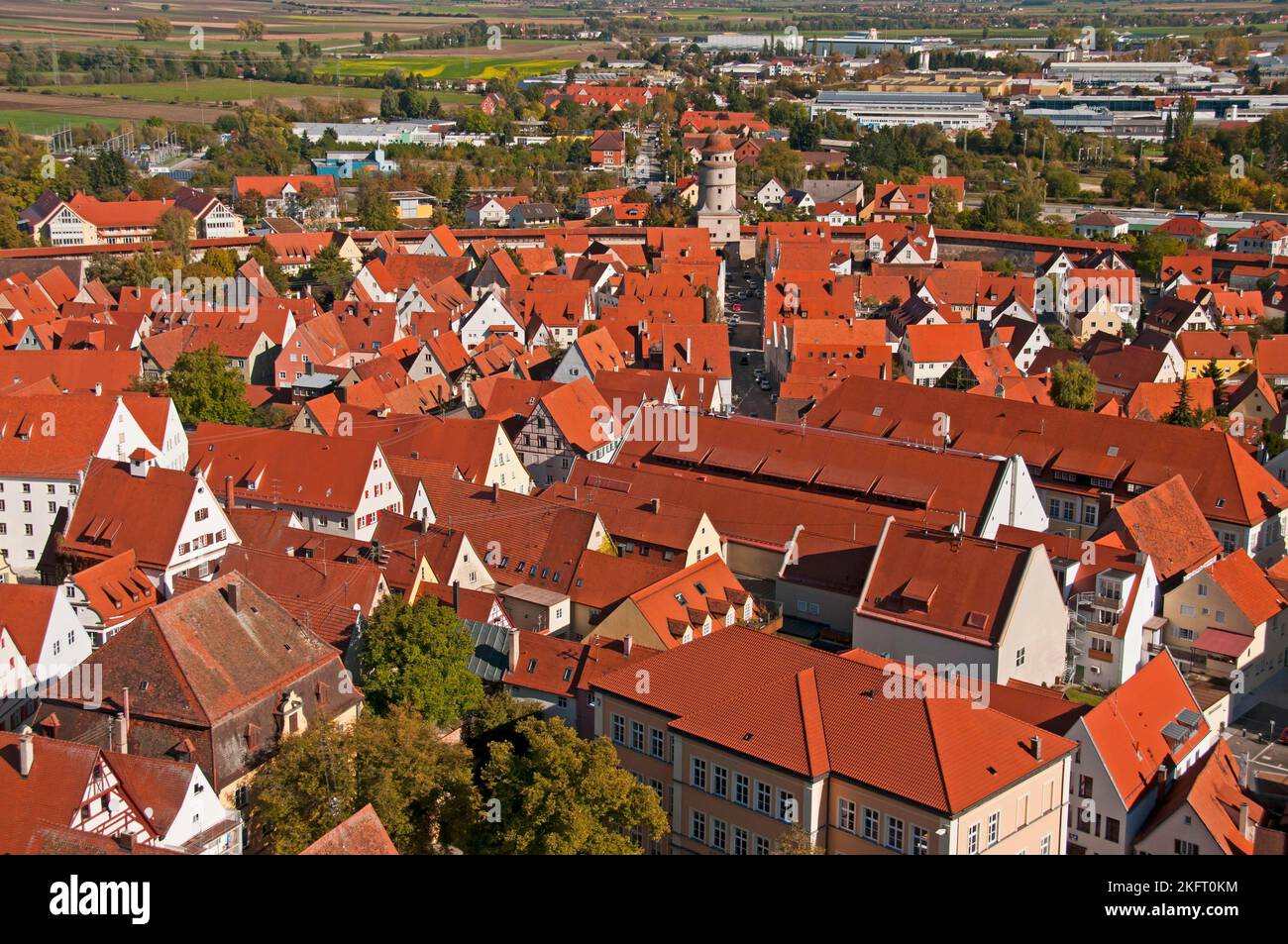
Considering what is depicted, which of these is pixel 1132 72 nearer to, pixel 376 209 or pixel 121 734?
pixel 376 209

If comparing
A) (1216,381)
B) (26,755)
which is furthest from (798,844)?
(1216,381)

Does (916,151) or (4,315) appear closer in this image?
(4,315)

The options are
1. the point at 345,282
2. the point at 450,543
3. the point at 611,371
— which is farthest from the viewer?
the point at 345,282

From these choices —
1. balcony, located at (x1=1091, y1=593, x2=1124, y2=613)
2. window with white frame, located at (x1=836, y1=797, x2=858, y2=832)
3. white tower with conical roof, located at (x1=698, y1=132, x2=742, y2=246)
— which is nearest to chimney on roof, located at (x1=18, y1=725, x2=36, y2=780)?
window with white frame, located at (x1=836, y1=797, x2=858, y2=832)

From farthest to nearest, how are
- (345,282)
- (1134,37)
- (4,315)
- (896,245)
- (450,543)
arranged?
(1134,37), (896,245), (345,282), (4,315), (450,543)

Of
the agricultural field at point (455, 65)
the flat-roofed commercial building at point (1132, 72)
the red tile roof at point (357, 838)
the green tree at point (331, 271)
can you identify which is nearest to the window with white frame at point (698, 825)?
the red tile roof at point (357, 838)
